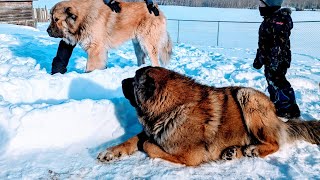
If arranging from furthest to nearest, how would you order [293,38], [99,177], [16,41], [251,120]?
[293,38] → [16,41] → [251,120] → [99,177]

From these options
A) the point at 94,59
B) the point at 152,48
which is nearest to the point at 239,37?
the point at 152,48

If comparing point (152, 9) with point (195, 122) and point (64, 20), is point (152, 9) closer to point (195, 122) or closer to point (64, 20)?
point (64, 20)

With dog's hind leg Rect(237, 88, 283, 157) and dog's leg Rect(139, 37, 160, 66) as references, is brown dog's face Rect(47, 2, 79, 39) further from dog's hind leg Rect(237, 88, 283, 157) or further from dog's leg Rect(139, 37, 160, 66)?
dog's hind leg Rect(237, 88, 283, 157)

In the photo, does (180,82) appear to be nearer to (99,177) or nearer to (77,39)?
(99,177)

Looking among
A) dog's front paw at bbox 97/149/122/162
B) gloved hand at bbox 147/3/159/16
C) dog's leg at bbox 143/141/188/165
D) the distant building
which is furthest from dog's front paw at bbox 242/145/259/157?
the distant building

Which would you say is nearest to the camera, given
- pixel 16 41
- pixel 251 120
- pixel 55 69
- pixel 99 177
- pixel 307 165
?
pixel 99 177

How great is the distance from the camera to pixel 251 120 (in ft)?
10.9

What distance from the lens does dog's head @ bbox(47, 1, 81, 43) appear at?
6.64 metres

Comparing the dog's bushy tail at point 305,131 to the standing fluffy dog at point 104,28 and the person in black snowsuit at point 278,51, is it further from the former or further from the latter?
the standing fluffy dog at point 104,28

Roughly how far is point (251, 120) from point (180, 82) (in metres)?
0.83

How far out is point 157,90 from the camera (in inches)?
128

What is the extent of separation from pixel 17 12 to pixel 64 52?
17706 millimetres

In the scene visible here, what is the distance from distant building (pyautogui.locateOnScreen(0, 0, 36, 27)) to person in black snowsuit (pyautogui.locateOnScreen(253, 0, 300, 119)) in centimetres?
2063

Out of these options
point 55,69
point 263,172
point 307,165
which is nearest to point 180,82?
point 263,172
